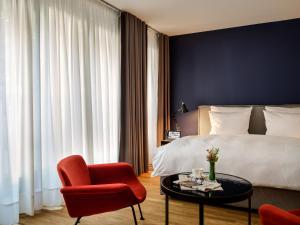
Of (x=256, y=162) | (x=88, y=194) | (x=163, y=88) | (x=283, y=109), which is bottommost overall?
(x=88, y=194)

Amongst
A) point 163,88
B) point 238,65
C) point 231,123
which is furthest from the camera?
point 163,88

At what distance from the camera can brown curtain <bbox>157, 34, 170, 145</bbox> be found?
17.5 feet

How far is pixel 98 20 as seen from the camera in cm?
389

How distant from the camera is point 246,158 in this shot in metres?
2.88

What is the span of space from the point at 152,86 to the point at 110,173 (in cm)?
275

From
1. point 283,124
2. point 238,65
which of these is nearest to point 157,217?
point 283,124

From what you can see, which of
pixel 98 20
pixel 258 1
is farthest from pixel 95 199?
pixel 258 1

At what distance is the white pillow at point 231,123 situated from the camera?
452 cm

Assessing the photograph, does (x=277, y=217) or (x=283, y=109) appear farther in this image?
(x=283, y=109)

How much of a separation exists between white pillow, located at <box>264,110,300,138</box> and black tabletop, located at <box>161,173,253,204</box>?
200 centimetres

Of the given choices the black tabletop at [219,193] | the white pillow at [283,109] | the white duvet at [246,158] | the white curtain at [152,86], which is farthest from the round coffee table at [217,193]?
the white curtain at [152,86]

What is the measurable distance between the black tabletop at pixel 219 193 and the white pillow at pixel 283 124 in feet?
6.55

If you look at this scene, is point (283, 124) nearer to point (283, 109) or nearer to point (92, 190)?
point (283, 109)

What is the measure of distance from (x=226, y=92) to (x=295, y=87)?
1129mm
